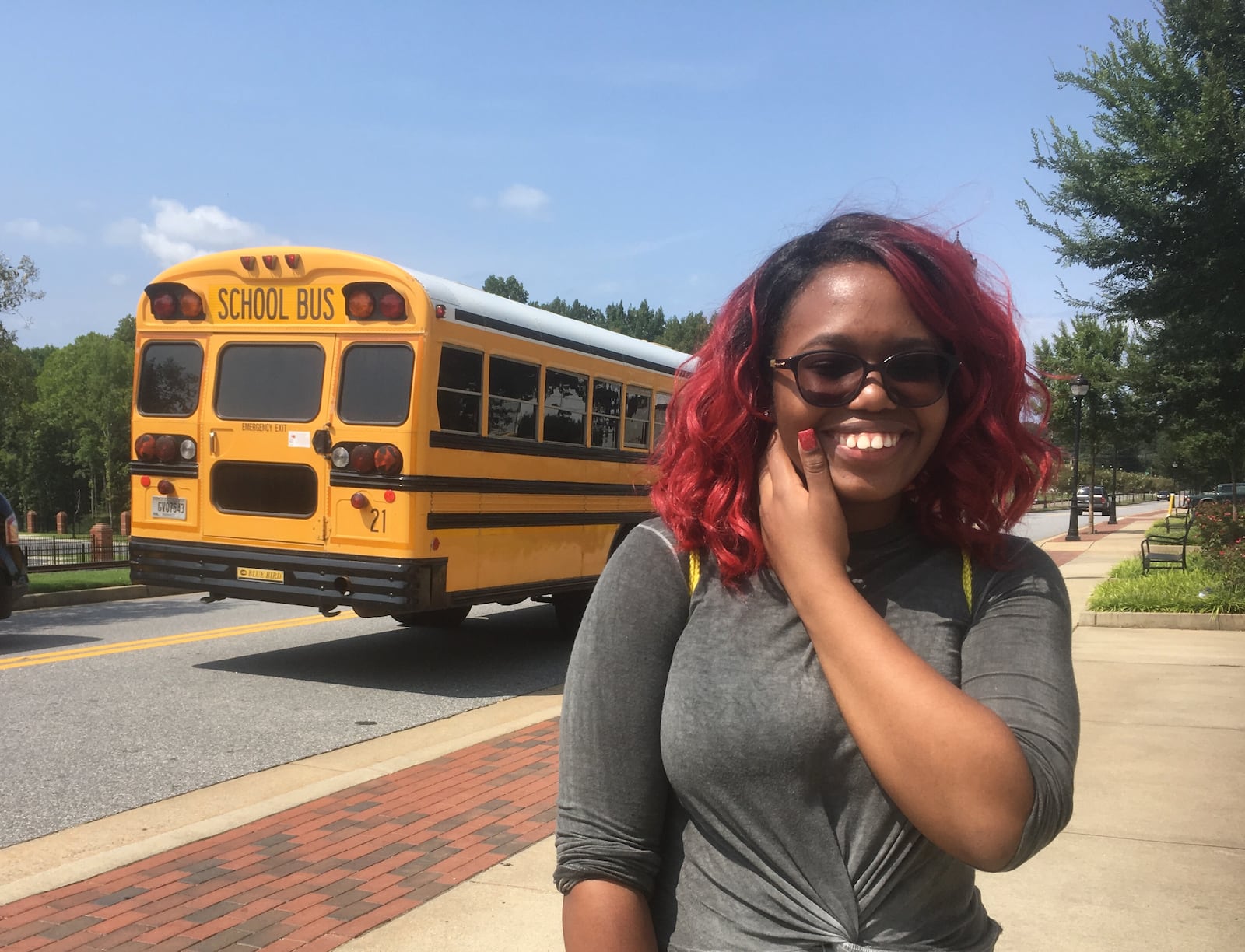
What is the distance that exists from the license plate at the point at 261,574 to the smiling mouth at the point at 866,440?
7.77 m

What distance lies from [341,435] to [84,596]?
797cm

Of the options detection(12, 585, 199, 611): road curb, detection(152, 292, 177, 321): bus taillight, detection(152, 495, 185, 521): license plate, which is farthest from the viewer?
detection(12, 585, 199, 611): road curb

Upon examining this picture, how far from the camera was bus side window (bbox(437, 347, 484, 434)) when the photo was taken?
8.72 meters

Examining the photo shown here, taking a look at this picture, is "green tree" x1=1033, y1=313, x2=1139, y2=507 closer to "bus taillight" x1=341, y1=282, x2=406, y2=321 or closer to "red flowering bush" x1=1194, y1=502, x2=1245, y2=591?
"red flowering bush" x1=1194, y1=502, x2=1245, y2=591

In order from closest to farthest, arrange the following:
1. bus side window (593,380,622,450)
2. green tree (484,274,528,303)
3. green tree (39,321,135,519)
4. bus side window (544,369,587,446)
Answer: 1. bus side window (544,369,587,446)
2. bus side window (593,380,622,450)
3. green tree (39,321,135,519)
4. green tree (484,274,528,303)

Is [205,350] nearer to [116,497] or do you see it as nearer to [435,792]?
[435,792]

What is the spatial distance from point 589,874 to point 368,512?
739 cm

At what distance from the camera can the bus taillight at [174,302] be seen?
9320 mm

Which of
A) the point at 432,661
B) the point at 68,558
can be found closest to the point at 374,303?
the point at 432,661

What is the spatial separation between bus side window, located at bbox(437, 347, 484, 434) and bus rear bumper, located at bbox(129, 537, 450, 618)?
1051mm

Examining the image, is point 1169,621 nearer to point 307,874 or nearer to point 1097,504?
point 307,874

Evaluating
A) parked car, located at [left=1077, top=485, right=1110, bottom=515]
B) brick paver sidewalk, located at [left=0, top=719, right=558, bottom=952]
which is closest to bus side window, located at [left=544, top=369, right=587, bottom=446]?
brick paver sidewalk, located at [left=0, top=719, right=558, bottom=952]

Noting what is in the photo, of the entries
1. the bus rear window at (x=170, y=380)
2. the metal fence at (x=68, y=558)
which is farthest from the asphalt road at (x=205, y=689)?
the metal fence at (x=68, y=558)

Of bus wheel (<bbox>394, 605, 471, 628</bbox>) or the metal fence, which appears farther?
the metal fence
